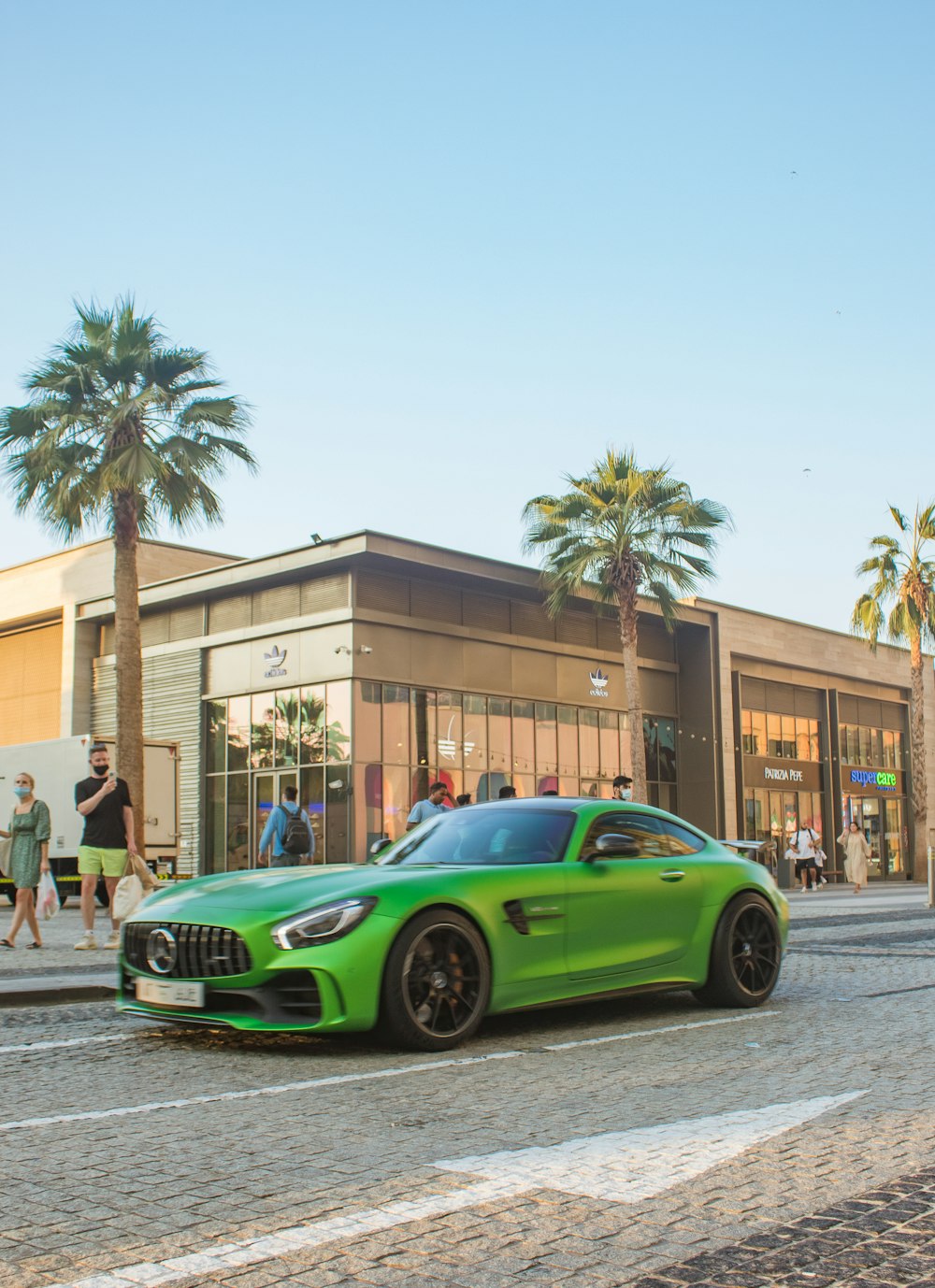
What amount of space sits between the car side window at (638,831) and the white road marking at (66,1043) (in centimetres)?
270

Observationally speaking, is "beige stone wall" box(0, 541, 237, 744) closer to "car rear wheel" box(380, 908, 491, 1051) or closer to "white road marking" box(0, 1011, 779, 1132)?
"white road marking" box(0, 1011, 779, 1132)

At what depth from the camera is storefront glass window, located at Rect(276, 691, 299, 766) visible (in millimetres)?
30062

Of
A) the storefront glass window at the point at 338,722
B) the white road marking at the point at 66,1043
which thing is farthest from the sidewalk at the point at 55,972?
the storefront glass window at the point at 338,722

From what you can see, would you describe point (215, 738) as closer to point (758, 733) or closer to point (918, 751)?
point (758, 733)

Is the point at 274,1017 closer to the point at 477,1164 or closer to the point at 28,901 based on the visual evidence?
the point at 477,1164

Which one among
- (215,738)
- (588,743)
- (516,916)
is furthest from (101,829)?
(588,743)

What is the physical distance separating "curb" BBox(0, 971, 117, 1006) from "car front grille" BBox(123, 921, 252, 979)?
2.24m

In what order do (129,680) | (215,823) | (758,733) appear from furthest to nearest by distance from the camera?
1. (758,733)
2. (215,823)
3. (129,680)

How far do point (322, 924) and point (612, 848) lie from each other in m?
1.98

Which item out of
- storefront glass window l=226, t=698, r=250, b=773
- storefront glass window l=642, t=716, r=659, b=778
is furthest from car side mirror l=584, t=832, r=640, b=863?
storefront glass window l=642, t=716, r=659, b=778

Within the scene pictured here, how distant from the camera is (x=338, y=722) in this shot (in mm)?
29016

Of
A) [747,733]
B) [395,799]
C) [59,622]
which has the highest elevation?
[59,622]

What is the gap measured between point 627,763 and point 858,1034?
29.0 meters

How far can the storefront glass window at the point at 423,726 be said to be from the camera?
30094mm
